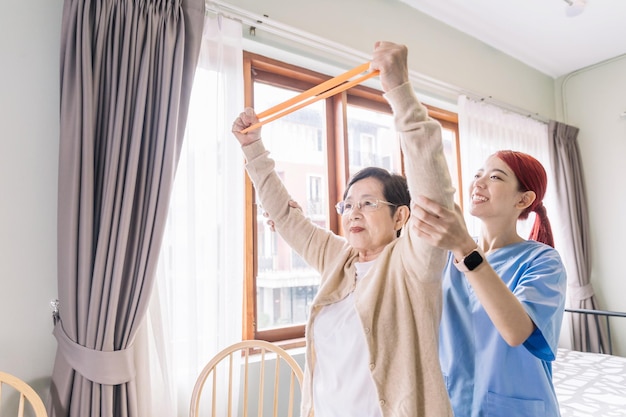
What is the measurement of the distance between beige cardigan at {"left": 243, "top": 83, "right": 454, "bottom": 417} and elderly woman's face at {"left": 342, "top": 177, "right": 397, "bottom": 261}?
0.29 feet

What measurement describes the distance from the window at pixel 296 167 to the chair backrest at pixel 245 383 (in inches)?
7.8

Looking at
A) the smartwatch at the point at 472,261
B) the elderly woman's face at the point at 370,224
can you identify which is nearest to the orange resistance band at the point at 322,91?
the elderly woman's face at the point at 370,224

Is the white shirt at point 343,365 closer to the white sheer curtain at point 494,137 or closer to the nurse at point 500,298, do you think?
the nurse at point 500,298

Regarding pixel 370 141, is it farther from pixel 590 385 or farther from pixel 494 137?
pixel 590 385

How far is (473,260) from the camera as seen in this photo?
861mm

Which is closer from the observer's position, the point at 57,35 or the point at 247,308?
the point at 57,35

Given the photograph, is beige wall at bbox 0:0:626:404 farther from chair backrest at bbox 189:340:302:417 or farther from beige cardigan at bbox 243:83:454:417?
beige cardigan at bbox 243:83:454:417

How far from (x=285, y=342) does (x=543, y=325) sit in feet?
4.66

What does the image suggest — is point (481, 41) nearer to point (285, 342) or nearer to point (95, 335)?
point (285, 342)

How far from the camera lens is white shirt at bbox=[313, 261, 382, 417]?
94cm

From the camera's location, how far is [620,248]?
11.5 ft

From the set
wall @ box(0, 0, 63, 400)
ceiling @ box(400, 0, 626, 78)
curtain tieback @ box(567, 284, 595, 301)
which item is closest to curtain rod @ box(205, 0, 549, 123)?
ceiling @ box(400, 0, 626, 78)

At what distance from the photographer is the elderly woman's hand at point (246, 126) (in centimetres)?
127

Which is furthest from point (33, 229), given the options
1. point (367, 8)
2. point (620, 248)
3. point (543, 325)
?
point (620, 248)
